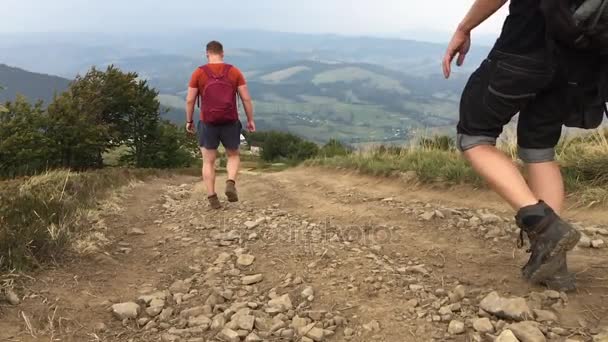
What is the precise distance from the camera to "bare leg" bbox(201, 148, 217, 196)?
19.8 ft

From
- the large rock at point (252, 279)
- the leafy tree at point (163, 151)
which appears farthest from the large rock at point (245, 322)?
the leafy tree at point (163, 151)

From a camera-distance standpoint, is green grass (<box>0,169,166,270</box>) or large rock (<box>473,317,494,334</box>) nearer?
large rock (<box>473,317,494,334</box>)

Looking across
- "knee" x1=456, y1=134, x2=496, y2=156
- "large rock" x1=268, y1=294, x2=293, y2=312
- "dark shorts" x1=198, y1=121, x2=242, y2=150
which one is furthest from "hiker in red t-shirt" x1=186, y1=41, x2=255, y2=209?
"knee" x1=456, y1=134, x2=496, y2=156

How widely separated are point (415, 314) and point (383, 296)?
0.27 metres

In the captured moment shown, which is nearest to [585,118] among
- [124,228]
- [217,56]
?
[124,228]

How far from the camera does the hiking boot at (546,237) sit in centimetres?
248

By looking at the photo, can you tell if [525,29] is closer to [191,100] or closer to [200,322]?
[200,322]

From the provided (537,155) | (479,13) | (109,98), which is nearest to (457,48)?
(479,13)

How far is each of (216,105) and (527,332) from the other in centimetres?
431

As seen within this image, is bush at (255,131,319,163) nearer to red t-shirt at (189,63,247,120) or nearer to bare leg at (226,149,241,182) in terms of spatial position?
bare leg at (226,149,241,182)

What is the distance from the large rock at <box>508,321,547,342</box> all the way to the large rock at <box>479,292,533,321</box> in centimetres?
8

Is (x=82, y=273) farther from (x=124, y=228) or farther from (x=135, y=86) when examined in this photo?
(x=135, y=86)

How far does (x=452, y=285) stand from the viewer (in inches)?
114

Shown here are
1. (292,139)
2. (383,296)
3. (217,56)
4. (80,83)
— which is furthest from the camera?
(292,139)
